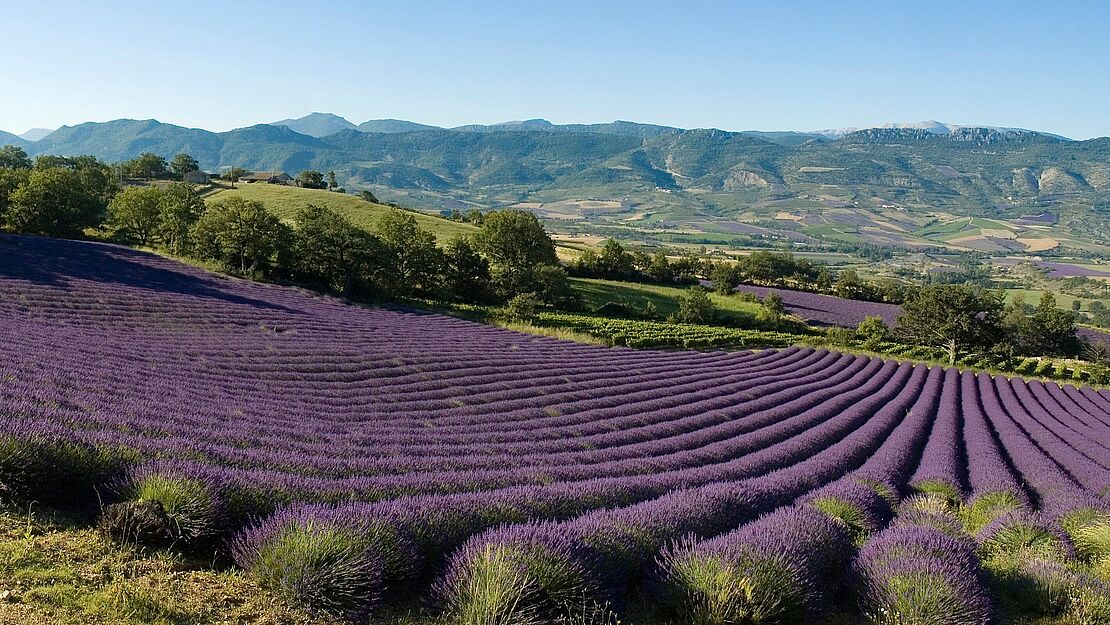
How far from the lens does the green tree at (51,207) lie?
47000mm

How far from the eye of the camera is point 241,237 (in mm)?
42031

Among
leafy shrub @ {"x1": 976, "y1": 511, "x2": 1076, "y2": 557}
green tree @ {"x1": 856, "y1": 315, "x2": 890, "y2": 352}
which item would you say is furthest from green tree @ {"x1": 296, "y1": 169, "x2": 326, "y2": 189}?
leafy shrub @ {"x1": 976, "y1": 511, "x2": 1076, "y2": 557}

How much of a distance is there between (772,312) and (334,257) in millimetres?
37840

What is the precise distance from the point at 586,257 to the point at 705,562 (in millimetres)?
67284

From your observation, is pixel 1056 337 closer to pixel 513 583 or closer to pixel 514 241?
pixel 514 241

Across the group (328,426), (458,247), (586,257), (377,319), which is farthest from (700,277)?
(328,426)

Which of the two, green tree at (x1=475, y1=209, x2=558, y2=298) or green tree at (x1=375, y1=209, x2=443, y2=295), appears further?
green tree at (x1=475, y1=209, x2=558, y2=298)

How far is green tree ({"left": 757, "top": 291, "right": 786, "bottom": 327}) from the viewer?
53.5 metres

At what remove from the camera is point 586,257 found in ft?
232

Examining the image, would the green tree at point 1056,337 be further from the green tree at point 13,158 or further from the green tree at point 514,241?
the green tree at point 13,158

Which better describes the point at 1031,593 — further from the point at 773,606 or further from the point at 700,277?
the point at 700,277

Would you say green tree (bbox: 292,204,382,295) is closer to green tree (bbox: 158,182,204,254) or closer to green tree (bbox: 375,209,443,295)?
green tree (bbox: 375,209,443,295)

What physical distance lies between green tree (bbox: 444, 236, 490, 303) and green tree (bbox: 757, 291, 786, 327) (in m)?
25.0

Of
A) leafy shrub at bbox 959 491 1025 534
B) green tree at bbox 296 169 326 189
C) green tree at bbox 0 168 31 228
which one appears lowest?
leafy shrub at bbox 959 491 1025 534
